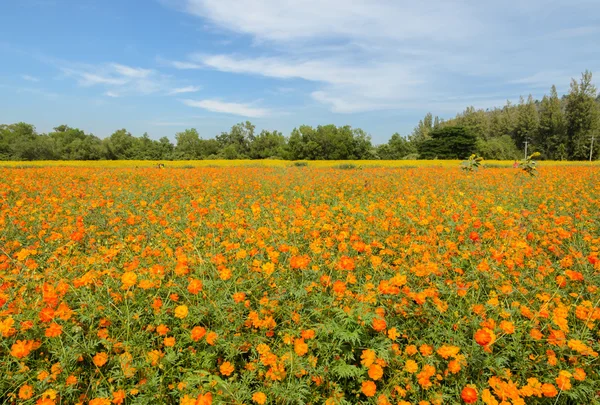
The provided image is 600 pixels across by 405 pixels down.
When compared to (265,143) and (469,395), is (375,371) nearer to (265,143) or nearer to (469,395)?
(469,395)

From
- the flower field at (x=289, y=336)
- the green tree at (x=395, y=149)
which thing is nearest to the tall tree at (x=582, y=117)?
the green tree at (x=395, y=149)

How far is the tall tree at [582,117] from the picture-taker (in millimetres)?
45906

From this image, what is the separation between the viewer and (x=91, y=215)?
5004mm

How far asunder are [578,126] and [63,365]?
62976 millimetres

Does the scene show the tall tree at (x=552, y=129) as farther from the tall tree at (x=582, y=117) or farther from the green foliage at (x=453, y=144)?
the green foliage at (x=453, y=144)

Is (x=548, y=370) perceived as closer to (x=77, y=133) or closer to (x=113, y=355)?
(x=113, y=355)

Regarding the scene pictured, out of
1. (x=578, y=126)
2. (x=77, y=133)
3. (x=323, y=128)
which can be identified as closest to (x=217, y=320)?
(x=323, y=128)

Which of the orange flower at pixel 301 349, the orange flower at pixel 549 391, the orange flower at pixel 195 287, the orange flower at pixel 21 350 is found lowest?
the orange flower at pixel 549 391

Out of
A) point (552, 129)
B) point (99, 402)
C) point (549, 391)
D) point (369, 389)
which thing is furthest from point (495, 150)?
point (99, 402)

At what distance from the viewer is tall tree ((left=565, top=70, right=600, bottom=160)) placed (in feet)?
151

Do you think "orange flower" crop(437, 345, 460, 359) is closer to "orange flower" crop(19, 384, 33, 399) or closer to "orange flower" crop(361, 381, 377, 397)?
"orange flower" crop(361, 381, 377, 397)

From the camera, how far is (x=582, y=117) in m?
46.7

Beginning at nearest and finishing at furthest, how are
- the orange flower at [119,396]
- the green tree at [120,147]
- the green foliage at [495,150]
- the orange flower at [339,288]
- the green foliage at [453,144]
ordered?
the orange flower at [119,396] → the orange flower at [339,288] → the green foliage at [495,150] → the green foliage at [453,144] → the green tree at [120,147]

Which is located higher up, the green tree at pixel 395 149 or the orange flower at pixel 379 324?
the green tree at pixel 395 149
